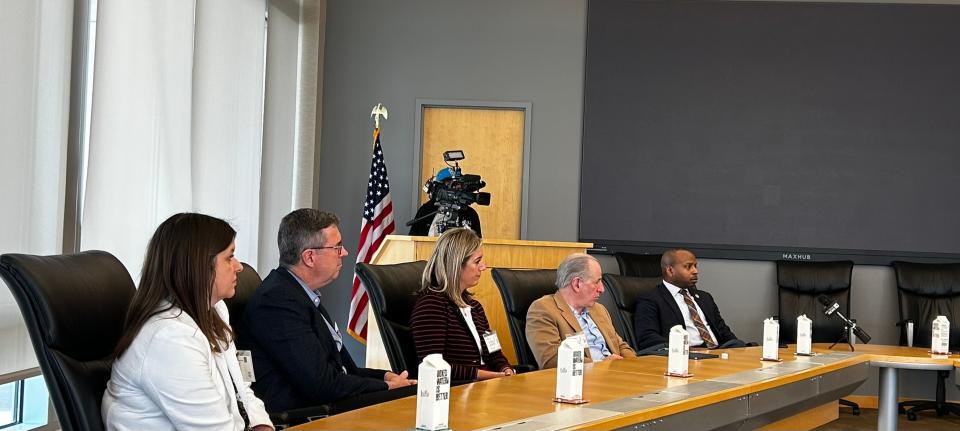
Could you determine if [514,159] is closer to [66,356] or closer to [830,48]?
[830,48]

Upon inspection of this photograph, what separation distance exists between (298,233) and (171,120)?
194cm

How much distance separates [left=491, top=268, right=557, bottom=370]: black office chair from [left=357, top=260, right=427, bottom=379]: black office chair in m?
0.60

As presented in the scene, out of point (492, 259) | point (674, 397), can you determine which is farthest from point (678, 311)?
point (674, 397)

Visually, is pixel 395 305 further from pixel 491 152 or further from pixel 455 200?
pixel 491 152

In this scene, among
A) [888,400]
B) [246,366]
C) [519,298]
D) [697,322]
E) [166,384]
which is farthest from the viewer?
[697,322]

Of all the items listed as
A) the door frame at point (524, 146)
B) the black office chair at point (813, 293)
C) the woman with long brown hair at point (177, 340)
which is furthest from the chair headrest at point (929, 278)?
the woman with long brown hair at point (177, 340)

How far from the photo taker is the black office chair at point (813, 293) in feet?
24.1

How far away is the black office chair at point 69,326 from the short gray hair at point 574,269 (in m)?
2.57

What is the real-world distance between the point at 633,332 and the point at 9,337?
3319 millimetres

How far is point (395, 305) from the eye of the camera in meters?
4.16

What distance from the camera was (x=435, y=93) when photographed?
782 centimetres

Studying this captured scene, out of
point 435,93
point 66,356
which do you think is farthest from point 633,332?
point 66,356

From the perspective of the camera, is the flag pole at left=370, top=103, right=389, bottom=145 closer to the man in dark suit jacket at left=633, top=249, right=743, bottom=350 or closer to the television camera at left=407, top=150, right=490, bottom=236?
the television camera at left=407, top=150, right=490, bottom=236

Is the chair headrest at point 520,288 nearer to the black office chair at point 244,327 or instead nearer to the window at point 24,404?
the black office chair at point 244,327
